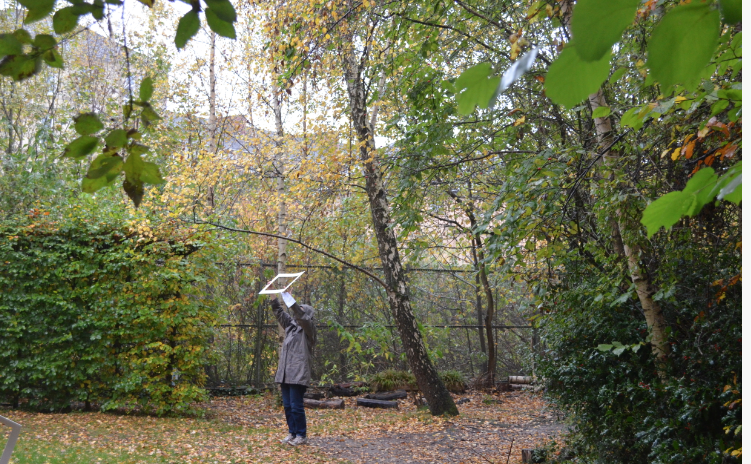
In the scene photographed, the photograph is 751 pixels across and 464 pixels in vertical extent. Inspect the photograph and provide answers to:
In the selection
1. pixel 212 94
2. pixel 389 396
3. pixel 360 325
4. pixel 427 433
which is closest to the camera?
pixel 427 433

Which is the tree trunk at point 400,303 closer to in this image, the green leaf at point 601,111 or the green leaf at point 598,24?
the green leaf at point 601,111

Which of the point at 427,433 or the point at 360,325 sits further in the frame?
the point at 360,325

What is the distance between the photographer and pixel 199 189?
28.8ft

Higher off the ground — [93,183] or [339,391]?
[93,183]

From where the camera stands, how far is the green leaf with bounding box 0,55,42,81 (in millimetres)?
912

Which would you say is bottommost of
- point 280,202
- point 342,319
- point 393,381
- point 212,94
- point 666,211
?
point 393,381

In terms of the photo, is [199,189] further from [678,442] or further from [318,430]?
[678,442]

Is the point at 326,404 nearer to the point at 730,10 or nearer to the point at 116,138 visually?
the point at 116,138

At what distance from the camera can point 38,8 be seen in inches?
34.3

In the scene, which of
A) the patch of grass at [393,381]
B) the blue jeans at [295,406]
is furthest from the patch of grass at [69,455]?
the patch of grass at [393,381]

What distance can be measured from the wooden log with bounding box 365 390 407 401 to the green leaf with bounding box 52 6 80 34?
28.5 feet

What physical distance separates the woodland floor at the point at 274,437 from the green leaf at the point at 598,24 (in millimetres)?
5236

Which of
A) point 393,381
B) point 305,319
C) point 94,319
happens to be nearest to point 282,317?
point 305,319

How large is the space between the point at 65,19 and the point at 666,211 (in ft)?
3.25
